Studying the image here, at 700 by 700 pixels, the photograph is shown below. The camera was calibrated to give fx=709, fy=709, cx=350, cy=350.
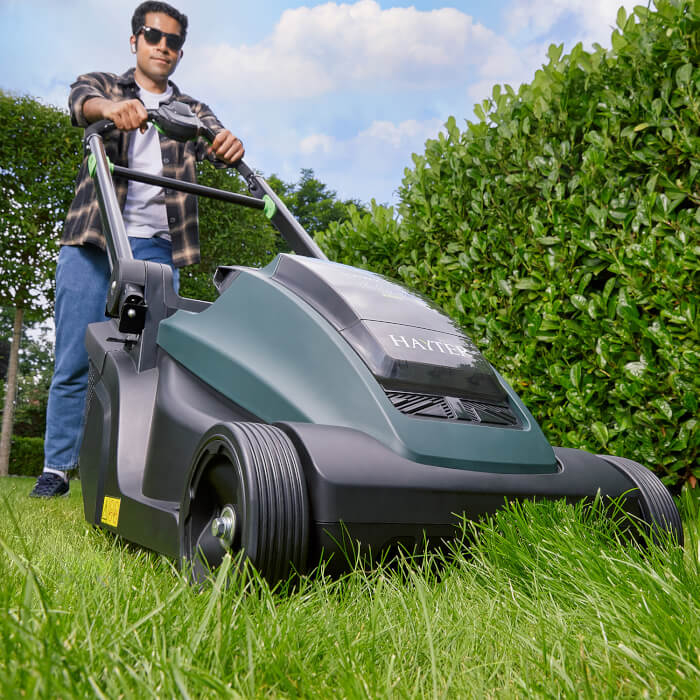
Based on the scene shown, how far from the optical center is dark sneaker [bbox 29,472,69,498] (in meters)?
3.16

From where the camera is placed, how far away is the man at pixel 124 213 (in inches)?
120

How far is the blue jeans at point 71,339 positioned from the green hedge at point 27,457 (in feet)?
38.0

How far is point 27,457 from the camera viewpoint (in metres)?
13.7

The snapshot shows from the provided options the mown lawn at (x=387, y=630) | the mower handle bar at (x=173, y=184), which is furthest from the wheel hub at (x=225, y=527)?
the mower handle bar at (x=173, y=184)

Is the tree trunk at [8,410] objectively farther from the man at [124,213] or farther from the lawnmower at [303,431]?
the lawnmower at [303,431]

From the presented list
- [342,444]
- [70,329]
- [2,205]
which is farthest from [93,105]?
[2,205]

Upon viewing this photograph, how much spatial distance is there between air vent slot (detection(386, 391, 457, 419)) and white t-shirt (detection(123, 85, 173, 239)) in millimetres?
2045

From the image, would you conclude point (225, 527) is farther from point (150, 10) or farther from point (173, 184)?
point (150, 10)

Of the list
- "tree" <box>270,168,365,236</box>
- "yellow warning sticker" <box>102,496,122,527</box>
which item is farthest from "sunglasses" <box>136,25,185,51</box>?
"tree" <box>270,168,365,236</box>

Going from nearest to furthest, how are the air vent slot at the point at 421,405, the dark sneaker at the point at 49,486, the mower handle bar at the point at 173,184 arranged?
the air vent slot at the point at 421,405 → the mower handle bar at the point at 173,184 → the dark sneaker at the point at 49,486

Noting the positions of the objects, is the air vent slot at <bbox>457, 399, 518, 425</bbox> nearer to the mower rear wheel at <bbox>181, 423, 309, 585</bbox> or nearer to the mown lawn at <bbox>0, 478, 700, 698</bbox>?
the mown lawn at <bbox>0, 478, 700, 698</bbox>

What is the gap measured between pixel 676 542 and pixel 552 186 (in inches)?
70.9

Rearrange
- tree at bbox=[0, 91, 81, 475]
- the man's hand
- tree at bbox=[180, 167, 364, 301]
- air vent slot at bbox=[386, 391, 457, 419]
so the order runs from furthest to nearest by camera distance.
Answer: tree at bbox=[180, 167, 364, 301], tree at bbox=[0, 91, 81, 475], the man's hand, air vent slot at bbox=[386, 391, 457, 419]

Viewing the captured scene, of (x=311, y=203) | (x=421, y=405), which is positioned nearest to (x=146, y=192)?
(x=421, y=405)
